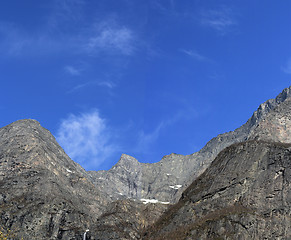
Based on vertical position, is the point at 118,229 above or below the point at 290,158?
below

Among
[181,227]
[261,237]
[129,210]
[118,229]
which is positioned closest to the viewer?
[261,237]

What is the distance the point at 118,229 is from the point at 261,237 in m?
63.2

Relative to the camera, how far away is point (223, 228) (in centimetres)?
13162

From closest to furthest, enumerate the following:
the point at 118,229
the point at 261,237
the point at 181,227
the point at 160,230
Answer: the point at 261,237 → the point at 181,227 → the point at 160,230 → the point at 118,229

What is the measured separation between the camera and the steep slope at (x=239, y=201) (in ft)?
426

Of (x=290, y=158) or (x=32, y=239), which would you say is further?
(x=32, y=239)

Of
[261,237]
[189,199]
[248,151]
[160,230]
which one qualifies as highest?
[248,151]

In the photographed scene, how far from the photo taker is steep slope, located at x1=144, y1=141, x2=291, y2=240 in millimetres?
129875

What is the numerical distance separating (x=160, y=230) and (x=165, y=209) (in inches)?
1309

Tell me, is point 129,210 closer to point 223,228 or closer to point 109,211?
point 109,211

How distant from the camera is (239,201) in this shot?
5704 inches

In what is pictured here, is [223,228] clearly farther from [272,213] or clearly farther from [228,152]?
[228,152]

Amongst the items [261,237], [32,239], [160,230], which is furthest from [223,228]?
[32,239]

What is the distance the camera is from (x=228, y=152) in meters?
179
